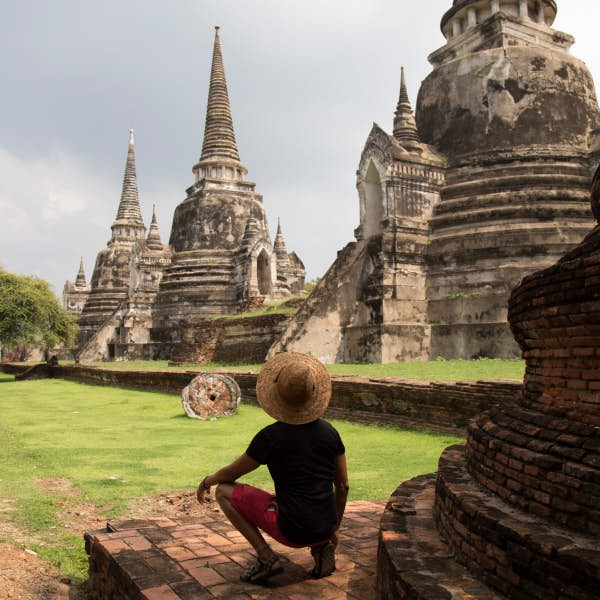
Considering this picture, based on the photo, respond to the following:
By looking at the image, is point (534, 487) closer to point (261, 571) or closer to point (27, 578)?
point (261, 571)

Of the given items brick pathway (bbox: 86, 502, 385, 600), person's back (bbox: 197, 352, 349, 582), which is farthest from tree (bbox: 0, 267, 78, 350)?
person's back (bbox: 197, 352, 349, 582)

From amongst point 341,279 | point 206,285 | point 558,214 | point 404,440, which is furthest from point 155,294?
point 404,440

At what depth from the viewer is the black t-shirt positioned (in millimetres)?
3084

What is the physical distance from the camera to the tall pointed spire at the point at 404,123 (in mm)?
16781

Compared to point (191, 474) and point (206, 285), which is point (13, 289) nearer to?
point (206, 285)

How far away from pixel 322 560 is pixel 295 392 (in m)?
0.87

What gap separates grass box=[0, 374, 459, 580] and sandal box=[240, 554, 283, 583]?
56.2 inches

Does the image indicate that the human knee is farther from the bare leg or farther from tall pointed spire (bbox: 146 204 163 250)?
tall pointed spire (bbox: 146 204 163 250)

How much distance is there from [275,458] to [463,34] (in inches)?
678

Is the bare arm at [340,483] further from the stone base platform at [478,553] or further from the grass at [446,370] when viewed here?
the grass at [446,370]

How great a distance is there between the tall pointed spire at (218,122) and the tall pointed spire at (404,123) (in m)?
13.2

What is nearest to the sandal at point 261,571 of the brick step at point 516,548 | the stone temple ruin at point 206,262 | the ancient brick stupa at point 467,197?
the brick step at point 516,548

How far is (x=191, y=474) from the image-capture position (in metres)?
6.11

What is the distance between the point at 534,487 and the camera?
8.44ft
